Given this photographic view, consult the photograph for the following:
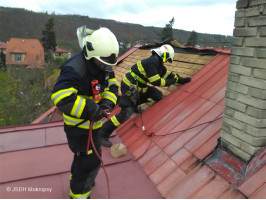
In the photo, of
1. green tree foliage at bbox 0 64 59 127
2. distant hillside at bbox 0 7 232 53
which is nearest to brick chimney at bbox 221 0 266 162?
green tree foliage at bbox 0 64 59 127

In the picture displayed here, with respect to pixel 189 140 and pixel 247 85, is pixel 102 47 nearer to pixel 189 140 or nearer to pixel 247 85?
pixel 247 85

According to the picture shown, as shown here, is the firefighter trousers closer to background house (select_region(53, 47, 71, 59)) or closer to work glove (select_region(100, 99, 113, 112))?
work glove (select_region(100, 99, 113, 112))

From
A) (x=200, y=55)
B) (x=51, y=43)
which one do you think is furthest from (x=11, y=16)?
(x=200, y=55)

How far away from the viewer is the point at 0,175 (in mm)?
3271

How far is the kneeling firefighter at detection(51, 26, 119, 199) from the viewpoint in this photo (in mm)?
2311

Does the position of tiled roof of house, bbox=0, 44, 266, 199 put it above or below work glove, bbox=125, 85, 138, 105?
below

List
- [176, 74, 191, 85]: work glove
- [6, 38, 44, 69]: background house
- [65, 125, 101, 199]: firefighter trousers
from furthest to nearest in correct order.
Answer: [6, 38, 44, 69]: background house
[176, 74, 191, 85]: work glove
[65, 125, 101, 199]: firefighter trousers

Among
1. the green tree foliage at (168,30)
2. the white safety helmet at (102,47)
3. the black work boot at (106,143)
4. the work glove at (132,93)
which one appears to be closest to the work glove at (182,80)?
the work glove at (132,93)

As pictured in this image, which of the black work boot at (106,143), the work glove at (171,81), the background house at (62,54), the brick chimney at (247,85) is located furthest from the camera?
the background house at (62,54)

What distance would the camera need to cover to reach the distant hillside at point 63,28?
6931 cm

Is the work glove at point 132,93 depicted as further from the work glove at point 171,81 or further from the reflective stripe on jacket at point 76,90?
the reflective stripe on jacket at point 76,90

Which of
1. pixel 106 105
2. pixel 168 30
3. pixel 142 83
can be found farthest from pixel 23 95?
pixel 168 30

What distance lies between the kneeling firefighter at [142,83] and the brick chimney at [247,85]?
209 centimetres

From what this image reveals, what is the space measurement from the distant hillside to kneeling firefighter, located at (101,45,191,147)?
61.2 metres
